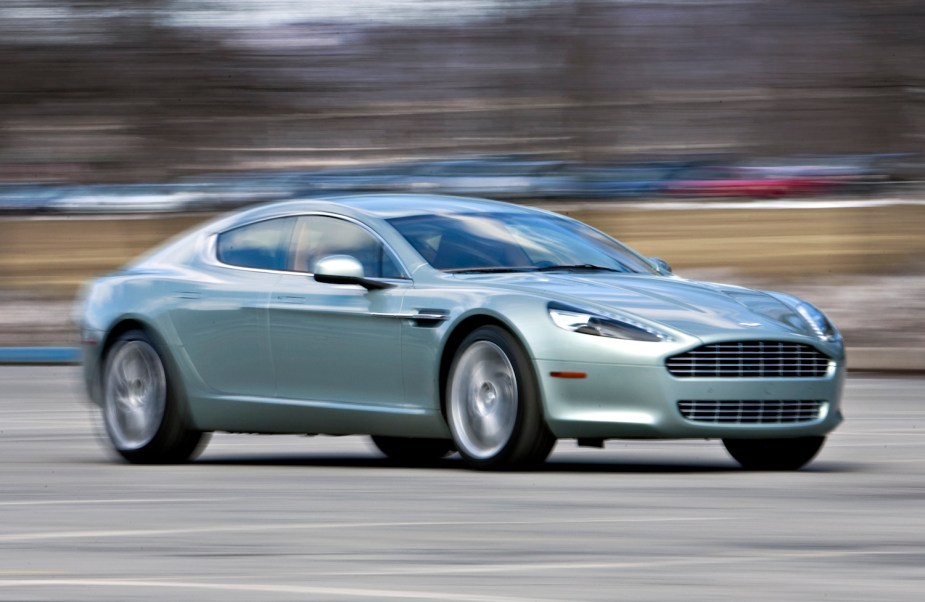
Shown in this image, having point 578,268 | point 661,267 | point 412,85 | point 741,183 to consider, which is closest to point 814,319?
point 578,268

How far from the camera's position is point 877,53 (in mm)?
24828

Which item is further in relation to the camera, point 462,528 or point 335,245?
point 335,245

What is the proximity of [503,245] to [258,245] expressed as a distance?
1339 millimetres

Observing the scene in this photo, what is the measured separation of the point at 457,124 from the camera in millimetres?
29203

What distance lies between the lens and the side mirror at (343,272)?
9812 millimetres

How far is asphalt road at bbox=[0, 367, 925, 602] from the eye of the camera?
5.95 m

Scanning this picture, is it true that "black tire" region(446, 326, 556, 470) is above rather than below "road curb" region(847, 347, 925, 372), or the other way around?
above

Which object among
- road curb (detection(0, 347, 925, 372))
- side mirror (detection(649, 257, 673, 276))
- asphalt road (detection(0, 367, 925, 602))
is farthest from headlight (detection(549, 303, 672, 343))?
road curb (detection(0, 347, 925, 372))

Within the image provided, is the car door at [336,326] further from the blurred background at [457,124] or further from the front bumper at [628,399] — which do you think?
the blurred background at [457,124]

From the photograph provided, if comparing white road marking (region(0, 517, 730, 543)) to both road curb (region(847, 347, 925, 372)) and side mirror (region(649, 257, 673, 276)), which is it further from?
road curb (region(847, 347, 925, 372))

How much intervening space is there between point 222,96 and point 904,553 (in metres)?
23.6

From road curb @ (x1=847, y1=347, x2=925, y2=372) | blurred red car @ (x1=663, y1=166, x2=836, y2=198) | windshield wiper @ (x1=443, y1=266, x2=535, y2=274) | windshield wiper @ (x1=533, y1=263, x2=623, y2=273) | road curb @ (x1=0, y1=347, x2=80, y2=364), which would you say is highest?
windshield wiper @ (x1=443, y1=266, x2=535, y2=274)

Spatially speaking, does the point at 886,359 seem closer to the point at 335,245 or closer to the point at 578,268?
the point at 578,268

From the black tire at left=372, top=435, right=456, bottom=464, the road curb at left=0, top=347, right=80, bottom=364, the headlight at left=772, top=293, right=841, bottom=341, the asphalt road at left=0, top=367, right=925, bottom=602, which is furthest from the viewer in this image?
the road curb at left=0, top=347, right=80, bottom=364
